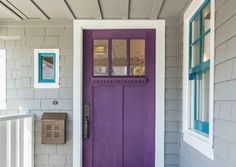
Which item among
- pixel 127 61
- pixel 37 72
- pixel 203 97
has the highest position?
pixel 127 61

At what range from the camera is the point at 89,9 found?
11.7 feet

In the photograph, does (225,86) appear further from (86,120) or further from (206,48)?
(86,120)

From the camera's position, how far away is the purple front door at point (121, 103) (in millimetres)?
4008

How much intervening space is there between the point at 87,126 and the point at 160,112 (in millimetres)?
970

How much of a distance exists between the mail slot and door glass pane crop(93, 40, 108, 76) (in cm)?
76

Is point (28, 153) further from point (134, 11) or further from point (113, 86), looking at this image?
point (134, 11)

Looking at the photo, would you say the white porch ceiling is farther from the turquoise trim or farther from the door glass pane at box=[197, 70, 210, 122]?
the turquoise trim

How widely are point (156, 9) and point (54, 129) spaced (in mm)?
1927

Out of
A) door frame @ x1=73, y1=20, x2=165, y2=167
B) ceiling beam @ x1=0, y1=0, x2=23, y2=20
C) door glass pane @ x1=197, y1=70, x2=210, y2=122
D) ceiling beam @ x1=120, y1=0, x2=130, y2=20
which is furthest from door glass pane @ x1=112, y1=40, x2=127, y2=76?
ceiling beam @ x1=0, y1=0, x2=23, y2=20

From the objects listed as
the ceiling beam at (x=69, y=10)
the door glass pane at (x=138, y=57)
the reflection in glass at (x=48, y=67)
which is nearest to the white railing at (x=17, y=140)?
the reflection in glass at (x=48, y=67)

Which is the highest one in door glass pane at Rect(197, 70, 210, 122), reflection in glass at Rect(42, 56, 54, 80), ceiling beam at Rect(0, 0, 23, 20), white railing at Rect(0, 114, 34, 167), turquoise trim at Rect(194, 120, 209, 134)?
ceiling beam at Rect(0, 0, 23, 20)

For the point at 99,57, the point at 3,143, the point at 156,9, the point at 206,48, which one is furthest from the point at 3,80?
the point at 206,48

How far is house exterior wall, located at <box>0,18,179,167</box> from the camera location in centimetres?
394

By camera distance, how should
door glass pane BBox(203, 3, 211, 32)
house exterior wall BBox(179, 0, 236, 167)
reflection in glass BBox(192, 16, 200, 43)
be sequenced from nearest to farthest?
house exterior wall BBox(179, 0, 236, 167)
door glass pane BBox(203, 3, 211, 32)
reflection in glass BBox(192, 16, 200, 43)
